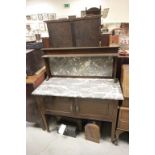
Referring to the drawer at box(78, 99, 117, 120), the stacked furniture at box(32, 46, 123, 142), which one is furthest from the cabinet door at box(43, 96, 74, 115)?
the drawer at box(78, 99, 117, 120)

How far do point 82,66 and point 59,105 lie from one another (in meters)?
0.56

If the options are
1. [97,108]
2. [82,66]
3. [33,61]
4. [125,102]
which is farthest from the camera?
[33,61]

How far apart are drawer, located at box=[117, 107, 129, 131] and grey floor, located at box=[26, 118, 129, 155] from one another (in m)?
0.26

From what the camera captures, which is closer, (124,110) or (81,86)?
(124,110)

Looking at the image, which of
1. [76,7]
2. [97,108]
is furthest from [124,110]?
[76,7]

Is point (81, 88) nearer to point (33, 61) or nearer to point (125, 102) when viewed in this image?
point (125, 102)

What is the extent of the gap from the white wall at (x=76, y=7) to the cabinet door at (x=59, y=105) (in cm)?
430

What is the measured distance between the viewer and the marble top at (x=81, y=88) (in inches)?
Result: 63.5

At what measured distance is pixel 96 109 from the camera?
1.73 metres

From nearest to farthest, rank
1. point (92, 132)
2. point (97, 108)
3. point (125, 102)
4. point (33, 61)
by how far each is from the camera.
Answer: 1. point (125, 102)
2. point (97, 108)
3. point (92, 132)
4. point (33, 61)
